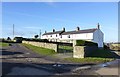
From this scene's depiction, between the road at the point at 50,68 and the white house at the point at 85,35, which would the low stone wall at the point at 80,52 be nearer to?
the road at the point at 50,68

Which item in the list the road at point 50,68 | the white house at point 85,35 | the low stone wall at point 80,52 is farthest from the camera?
the white house at point 85,35

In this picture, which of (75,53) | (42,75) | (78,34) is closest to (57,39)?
(78,34)

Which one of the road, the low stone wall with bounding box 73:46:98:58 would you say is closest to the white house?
the low stone wall with bounding box 73:46:98:58

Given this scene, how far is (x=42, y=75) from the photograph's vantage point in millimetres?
15266

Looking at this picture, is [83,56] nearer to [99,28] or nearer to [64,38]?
[99,28]

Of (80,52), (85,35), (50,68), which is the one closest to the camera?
(50,68)

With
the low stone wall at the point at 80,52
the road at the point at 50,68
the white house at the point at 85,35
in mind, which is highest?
the white house at the point at 85,35

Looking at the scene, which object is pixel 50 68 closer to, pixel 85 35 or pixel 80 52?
pixel 80 52

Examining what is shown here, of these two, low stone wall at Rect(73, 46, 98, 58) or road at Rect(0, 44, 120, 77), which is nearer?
road at Rect(0, 44, 120, 77)

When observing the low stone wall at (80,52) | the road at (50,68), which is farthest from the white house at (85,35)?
the road at (50,68)

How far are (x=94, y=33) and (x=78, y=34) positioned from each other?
32.9ft

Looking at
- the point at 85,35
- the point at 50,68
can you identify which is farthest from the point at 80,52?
the point at 85,35

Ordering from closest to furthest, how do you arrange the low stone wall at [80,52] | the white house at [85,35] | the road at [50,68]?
the road at [50,68], the low stone wall at [80,52], the white house at [85,35]

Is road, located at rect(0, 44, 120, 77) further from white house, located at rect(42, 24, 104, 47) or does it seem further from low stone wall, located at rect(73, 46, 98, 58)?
white house, located at rect(42, 24, 104, 47)
